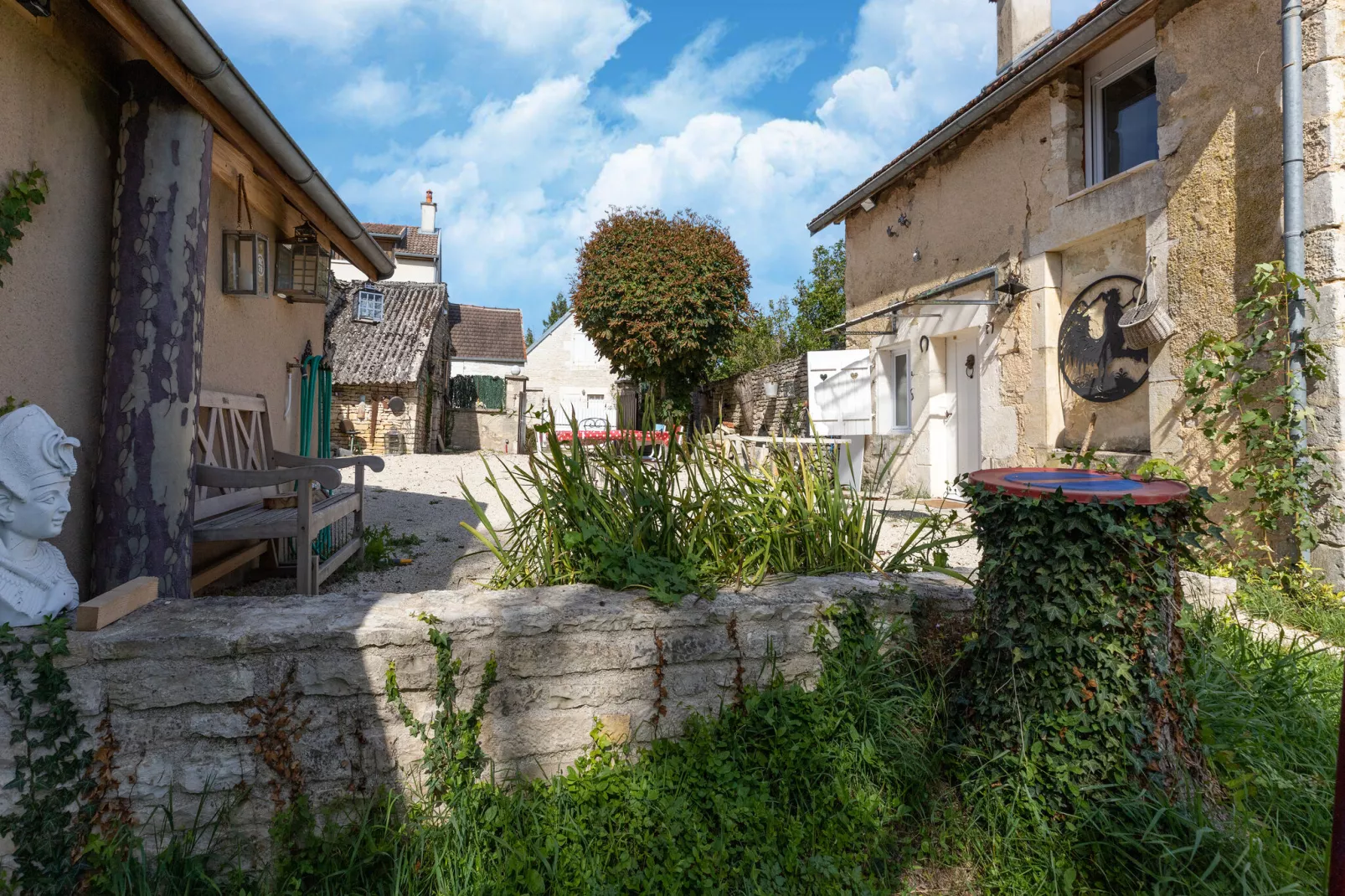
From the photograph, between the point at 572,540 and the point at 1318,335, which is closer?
the point at 572,540

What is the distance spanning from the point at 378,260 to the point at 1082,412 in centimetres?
590

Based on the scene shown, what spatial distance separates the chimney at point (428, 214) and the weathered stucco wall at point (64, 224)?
2655cm

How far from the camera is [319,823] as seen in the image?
7.00 ft

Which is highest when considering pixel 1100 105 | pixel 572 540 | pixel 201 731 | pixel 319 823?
pixel 1100 105

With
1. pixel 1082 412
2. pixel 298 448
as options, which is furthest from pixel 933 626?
pixel 298 448

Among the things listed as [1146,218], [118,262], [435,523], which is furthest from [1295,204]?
[435,523]

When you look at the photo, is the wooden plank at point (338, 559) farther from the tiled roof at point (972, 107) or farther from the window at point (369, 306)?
the window at point (369, 306)

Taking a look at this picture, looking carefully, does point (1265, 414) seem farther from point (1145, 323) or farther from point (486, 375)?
point (486, 375)

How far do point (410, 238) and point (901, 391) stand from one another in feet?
74.9

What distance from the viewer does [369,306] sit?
1739 cm

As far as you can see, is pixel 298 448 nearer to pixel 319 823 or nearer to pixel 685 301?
pixel 319 823

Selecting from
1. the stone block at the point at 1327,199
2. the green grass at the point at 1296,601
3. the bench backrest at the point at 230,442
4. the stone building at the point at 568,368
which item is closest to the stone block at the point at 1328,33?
the stone block at the point at 1327,199

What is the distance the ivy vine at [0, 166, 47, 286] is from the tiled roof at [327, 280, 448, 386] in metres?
13.0

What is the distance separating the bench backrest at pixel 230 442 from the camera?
383cm
